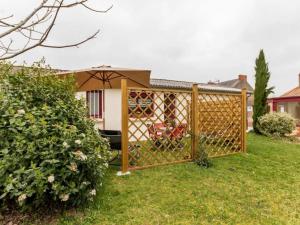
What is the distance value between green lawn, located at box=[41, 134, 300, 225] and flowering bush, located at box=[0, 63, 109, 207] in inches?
16.4

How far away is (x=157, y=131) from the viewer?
5332 mm

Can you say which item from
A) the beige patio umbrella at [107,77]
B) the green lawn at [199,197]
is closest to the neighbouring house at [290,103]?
the green lawn at [199,197]

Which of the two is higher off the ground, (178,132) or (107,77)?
(107,77)

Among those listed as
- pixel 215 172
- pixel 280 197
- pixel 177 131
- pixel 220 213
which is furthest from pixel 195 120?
pixel 220 213

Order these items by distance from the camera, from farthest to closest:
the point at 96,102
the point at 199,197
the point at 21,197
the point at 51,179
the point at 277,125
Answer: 1. the point at 277,125
2. the point at 96,102
3. the point at 199,197
4. the point at 51,179
5. the point at 21,197

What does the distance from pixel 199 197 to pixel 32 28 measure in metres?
3.03

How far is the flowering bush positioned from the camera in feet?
7.86

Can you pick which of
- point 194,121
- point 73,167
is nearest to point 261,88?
point 194,121

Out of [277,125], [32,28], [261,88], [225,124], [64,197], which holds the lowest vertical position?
[64,197]

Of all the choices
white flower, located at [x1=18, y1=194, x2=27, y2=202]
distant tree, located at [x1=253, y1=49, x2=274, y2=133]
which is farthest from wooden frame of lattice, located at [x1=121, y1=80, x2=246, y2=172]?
distant tree, located at [x1=253, y1=49, x2=274, y2=133]

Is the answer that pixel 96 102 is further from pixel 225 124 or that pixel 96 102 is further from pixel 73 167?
pixel 73 167

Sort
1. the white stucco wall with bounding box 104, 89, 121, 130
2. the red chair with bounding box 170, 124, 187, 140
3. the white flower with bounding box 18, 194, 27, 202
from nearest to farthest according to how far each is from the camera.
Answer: the white flower with bounding box 18, 194, 27, 202, the red chair with bounding box 170, 124, 187, 140, the white stucco wall with bounding box 104, 89, 121, 130

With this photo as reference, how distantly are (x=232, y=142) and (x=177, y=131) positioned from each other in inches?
72.0

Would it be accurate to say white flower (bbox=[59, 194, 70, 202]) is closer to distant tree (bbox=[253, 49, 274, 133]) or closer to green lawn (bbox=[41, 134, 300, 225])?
green lawn (bbox=[41, 134, 300, 225])
